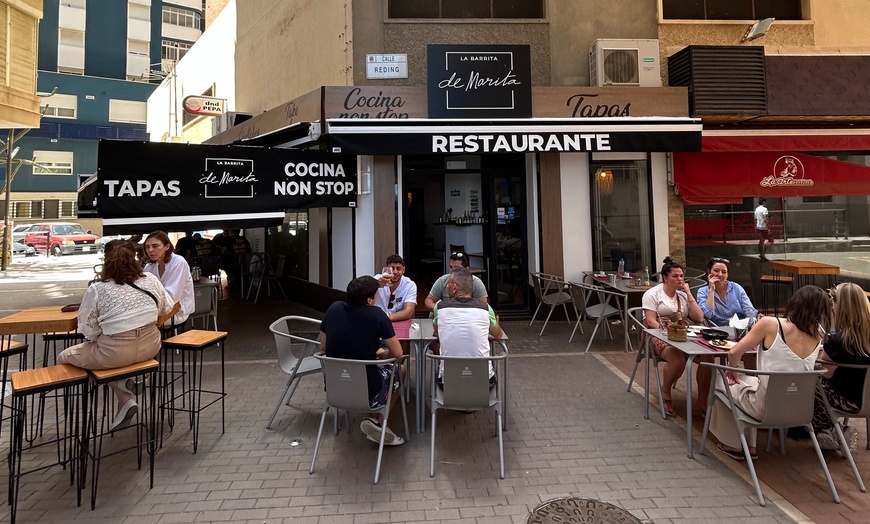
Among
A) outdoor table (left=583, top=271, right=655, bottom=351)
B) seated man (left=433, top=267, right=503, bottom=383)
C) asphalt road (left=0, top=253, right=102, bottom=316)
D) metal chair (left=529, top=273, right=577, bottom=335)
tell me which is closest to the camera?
seated man (left=433, top=267, right=503, bottom=383)

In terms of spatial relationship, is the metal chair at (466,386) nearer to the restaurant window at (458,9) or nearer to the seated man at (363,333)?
the seated man at (363,333)

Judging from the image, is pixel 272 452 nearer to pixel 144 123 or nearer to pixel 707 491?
pixel 707 491

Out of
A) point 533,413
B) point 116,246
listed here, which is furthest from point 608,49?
point 116,246

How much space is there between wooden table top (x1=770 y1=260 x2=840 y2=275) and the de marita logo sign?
5226 millimetres

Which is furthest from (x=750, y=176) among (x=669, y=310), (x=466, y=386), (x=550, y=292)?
(x=466, y=386)

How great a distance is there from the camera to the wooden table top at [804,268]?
7.90 metres

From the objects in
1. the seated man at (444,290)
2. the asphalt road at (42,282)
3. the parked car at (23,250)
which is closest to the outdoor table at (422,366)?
the seated man at (444,290)

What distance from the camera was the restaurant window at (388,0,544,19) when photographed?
8812 mm

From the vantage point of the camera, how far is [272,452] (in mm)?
3904

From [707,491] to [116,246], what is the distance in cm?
477

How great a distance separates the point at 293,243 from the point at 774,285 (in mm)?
10177

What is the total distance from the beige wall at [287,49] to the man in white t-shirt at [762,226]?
26.4 ft

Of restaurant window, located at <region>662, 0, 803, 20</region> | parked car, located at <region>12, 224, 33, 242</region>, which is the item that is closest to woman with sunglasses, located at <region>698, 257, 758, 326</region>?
restaurant window, located at <region>662, 0, 803, 20</region>

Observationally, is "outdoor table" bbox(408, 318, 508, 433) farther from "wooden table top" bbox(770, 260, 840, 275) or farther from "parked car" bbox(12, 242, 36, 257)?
"parked car" bbox(12, 242, 36, 257)
